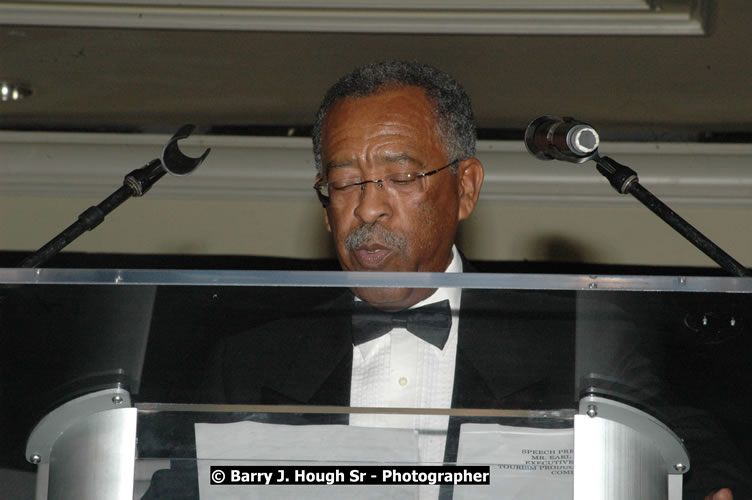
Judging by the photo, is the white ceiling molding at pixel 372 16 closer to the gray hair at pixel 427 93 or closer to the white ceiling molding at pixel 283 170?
the white ceiling molding at pixel 283 170

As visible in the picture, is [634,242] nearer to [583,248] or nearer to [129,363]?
[583,248]

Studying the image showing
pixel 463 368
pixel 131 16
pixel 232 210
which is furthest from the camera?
pixel 232 210

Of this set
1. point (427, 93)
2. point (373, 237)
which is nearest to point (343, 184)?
point (373, 237)

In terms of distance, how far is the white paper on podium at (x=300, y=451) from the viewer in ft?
3.07

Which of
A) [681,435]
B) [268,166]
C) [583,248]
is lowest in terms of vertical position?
[681,435]

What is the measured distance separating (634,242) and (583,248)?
0.15m

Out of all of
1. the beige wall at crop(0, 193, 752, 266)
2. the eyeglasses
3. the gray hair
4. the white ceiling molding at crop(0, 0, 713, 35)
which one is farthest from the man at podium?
the beige wall at crop(0, 193, 752, 266)

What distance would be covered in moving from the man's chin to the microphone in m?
0.36

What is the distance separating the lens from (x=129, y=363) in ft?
3.16

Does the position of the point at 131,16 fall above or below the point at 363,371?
above

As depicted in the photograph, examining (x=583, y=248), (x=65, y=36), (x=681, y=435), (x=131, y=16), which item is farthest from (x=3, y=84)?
(x=681, y=435)

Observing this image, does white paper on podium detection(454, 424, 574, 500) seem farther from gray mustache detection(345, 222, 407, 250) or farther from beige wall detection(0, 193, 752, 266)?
beige wall detection(0, 193, 752, 266)

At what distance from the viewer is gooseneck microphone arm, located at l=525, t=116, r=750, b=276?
48.2 inches

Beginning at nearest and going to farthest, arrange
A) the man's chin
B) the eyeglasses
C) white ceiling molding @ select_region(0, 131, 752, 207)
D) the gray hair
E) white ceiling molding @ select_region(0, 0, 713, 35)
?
1. the man's chin
2. the eyeglasses
3. the gray hair
4. white ceiling molding @ select_region(0, 0, 713, 35)
5. white ceiling molding @ select_region(0, 131, 752, 207)
